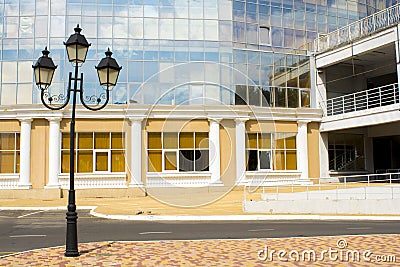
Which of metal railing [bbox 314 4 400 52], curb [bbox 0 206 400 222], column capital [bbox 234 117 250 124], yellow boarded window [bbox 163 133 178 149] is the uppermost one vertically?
metal railing [bbox 314 4 400 52]

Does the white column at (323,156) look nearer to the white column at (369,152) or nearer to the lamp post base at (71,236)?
the white column at (369,152)

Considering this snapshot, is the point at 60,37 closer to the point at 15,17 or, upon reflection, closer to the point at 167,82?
the point at 15,17

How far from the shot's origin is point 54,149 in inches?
1105

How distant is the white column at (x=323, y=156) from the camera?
32531 mm

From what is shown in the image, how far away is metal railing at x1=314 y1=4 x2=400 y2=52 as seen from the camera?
29156mm

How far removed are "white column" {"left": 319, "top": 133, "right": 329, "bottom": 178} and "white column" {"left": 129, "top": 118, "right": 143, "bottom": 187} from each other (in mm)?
12793

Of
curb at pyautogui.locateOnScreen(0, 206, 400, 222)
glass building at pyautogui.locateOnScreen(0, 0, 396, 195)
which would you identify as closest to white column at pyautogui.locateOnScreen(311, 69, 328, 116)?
glass building at pyautogui.locateOnScreen(0, 0, 396, 195)

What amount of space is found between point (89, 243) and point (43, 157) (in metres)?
18.4

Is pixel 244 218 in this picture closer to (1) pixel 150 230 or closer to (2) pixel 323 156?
(1) pixel 150 230

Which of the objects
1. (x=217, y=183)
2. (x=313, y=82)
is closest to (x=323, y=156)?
(x=313, y=82)

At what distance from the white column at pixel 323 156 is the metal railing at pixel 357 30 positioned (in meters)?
6.37

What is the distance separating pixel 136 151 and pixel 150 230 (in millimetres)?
14727

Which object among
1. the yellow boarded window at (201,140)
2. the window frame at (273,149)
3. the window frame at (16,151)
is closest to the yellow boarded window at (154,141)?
the yellow boarded window at (201,140)

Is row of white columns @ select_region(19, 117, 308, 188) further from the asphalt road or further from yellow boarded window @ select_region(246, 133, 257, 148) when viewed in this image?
the asphalt road
